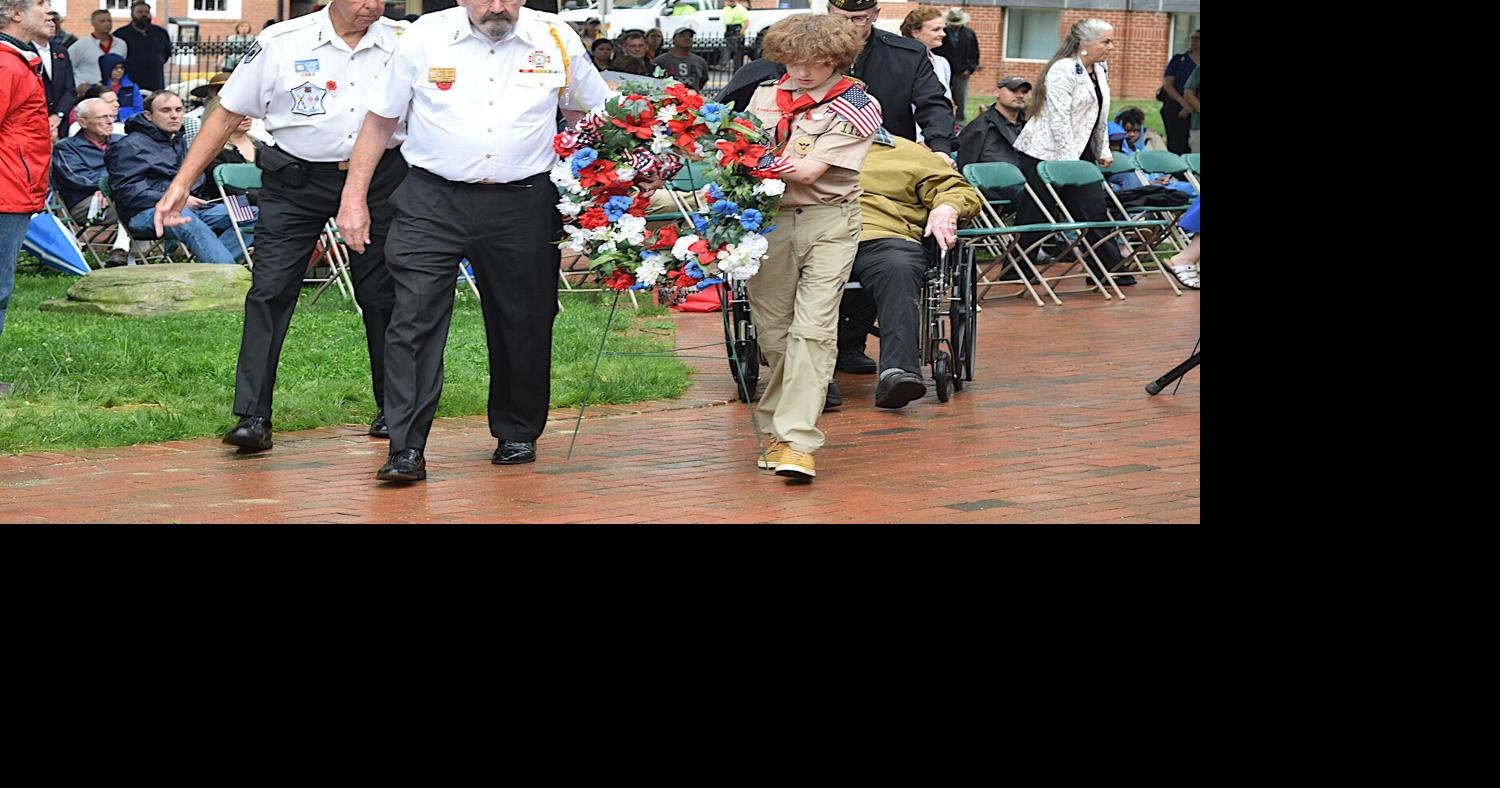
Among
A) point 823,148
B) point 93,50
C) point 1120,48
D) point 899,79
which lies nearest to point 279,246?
point 823,148

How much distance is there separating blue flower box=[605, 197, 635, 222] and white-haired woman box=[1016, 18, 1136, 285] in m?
8.12

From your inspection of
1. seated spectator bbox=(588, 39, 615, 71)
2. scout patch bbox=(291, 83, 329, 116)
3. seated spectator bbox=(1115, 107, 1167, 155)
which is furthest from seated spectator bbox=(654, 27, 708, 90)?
scout patch bbox=(291, 83, 329, 116)

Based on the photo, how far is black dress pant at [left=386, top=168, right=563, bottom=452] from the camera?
7.15 metres

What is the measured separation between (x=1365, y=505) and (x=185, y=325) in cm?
829

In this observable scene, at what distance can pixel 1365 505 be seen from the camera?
13.3 ft

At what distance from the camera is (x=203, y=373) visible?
31.2 ft

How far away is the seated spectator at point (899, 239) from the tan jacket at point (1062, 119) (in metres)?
5.85

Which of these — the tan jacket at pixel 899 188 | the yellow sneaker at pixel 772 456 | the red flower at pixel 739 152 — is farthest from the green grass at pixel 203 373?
the red flower at pixel 739 152

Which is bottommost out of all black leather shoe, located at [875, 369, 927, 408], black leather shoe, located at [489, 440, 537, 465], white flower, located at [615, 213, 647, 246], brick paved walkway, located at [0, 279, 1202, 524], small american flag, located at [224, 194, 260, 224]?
brick paved walkway, located at [0, 279, 1202, 524]

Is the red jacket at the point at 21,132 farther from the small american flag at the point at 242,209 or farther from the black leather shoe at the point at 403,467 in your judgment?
the small american flag at the point at 242,209

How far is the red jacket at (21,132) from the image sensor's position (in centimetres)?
867

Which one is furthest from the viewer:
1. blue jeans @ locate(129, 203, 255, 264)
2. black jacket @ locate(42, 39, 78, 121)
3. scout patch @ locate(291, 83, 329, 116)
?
black jacket @ locate(42, 39, 78, 121)

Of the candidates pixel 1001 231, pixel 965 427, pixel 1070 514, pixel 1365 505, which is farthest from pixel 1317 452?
pixel 1001 231

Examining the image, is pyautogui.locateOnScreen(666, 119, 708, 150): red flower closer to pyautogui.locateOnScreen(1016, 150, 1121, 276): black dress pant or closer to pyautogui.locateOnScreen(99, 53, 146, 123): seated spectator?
pyautogui.locateOnScreen(1016, 150, 1121, 276): black dress pant
